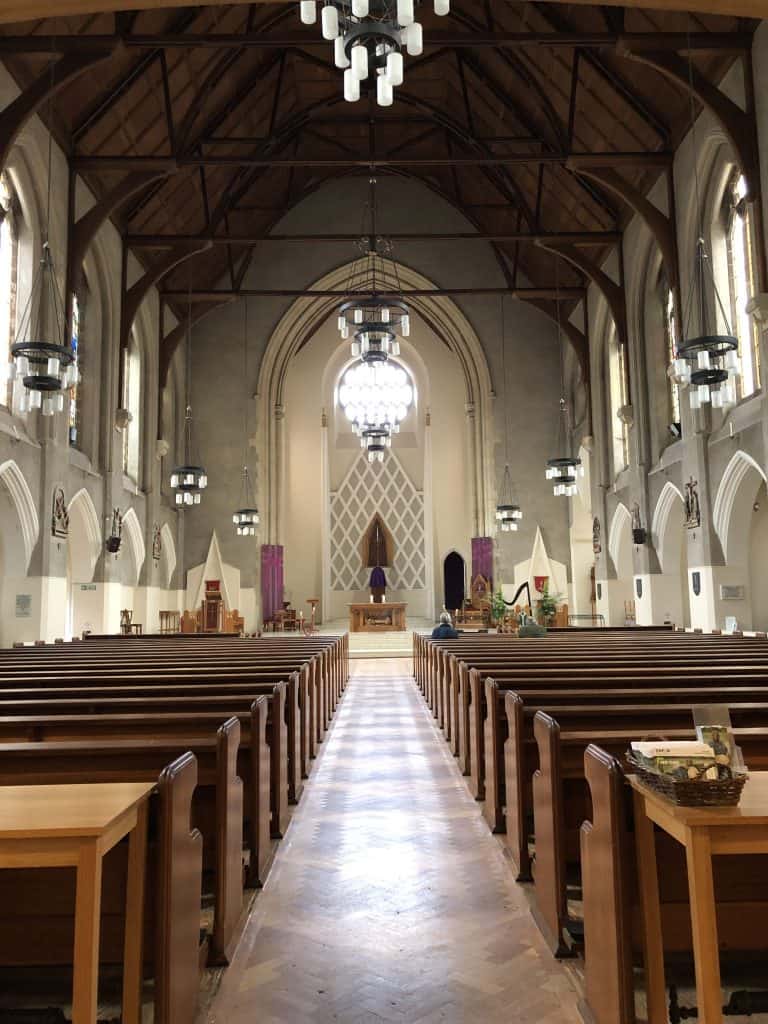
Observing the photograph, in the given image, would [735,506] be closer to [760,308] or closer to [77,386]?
[760,308]

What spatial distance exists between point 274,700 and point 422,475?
2180 cm

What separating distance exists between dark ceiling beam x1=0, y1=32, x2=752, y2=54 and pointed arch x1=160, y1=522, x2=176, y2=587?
10980 mm

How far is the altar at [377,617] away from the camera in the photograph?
21969mm

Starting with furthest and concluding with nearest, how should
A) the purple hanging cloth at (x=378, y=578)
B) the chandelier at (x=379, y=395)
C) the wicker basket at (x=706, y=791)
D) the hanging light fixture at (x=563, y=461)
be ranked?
the chandelier at (x=379, y=395), the purple hanging cloth at (x=378, y=578), the hanging light fixture at (x=563, y=461), the wicker basket at (x=706, y=791)

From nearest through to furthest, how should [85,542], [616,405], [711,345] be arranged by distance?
[711,345], [85,542], [616,405]

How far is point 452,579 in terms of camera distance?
25.3 m

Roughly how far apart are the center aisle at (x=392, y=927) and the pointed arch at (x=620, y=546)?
12797 mm

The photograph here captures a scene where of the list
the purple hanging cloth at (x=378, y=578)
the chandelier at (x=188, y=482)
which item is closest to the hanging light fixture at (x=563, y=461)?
the purple hanging cloth at (x=378, y=578)

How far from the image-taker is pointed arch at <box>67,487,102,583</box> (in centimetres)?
1509

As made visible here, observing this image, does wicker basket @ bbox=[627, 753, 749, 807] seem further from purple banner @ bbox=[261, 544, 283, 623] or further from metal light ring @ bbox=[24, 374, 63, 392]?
purple banner @ bbox=[261, 544, 283, 623]

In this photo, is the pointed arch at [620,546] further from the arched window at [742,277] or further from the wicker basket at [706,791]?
the wicker basket at [706,791]

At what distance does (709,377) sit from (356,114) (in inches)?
512

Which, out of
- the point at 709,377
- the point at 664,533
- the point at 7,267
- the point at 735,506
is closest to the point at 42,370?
the point at 7,267

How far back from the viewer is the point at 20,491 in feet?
39.7
